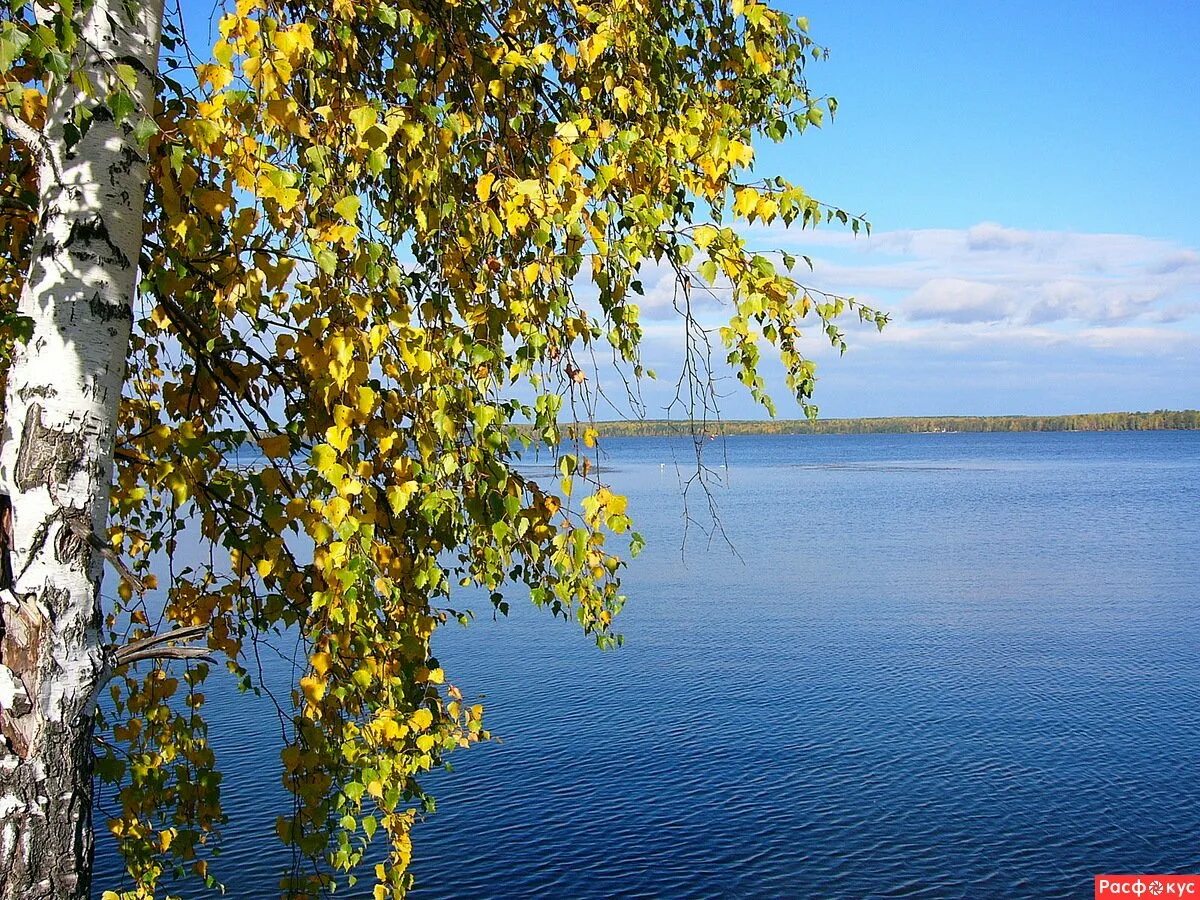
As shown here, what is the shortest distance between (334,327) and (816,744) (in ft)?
38.7

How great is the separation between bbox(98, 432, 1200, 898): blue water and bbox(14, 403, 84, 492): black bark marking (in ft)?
6.72

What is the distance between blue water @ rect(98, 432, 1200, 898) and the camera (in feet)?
33.5

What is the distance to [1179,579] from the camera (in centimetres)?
2477

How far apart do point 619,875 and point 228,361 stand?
26.7 feet

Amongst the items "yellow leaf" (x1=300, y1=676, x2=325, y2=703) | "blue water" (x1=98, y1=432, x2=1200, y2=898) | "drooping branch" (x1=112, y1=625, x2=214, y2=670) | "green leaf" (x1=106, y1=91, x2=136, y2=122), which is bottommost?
"blue water" (x1=98, y1=432, x2=1200, y2=898)

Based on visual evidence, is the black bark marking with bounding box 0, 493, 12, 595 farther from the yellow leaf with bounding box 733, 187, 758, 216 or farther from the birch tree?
the yellow leaf with bounding box 733, 187, 758, 216

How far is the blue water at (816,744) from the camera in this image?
33.5 feet

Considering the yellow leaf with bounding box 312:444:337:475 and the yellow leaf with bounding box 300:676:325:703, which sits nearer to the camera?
the yellow leaf with bounding box 312:444:337:475

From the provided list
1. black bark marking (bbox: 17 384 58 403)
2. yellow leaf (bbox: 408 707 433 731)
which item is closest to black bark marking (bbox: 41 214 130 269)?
black bark marking (bbox: 17 384 58 403)

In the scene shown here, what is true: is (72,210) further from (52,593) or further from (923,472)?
(923,472)

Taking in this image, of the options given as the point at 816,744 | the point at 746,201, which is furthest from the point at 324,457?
the point at 816,744

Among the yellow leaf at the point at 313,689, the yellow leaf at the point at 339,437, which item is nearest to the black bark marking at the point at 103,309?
the yellow leaf at the point at 339,437

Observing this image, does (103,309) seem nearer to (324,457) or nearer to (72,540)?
(72,540)

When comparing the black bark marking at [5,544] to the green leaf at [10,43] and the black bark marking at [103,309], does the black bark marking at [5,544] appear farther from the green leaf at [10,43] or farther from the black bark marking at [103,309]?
the green leaf at [10,43]
